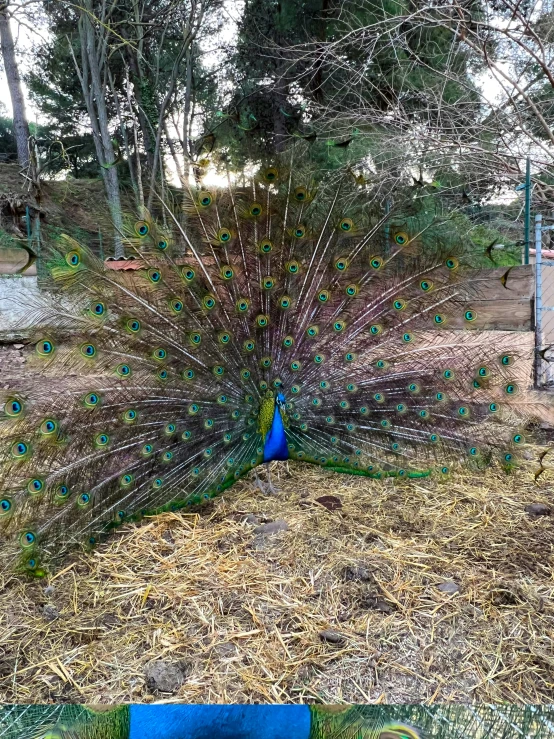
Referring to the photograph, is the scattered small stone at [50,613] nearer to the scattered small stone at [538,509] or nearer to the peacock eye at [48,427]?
the peacock eye at [48,427]

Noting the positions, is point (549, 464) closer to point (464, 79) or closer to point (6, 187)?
point (464, 79)

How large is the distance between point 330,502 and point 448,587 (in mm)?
1003

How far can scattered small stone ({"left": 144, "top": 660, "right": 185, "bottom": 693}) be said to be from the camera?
1.82 meters

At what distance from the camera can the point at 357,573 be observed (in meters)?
2.45

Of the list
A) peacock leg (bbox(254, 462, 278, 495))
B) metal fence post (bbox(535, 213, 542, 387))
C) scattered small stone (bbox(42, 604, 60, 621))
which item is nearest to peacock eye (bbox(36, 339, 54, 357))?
scattered small stone (bbox(42, 604, 60, 621))

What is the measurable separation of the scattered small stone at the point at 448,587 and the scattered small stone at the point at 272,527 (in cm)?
90

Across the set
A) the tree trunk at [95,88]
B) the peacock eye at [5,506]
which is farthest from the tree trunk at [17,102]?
the peacock eye at [5,506]

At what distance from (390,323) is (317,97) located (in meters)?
6.74

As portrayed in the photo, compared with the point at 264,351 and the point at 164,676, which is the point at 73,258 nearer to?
the point at 264,351

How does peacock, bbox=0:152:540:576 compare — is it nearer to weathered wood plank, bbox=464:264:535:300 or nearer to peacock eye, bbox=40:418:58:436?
peacock eye, bbox=40:418:58:436

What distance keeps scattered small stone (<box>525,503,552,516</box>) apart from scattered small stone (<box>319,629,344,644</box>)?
5.27 ft

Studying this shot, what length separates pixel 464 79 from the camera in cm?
599

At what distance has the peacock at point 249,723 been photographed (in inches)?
25.1

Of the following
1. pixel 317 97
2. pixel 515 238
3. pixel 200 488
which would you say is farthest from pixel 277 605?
pixel 317 97
